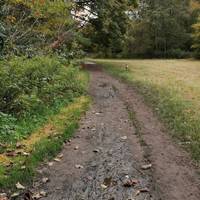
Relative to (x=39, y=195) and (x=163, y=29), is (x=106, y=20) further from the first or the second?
(x=163, y=29)

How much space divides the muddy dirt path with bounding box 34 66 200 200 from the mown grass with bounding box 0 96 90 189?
191mm

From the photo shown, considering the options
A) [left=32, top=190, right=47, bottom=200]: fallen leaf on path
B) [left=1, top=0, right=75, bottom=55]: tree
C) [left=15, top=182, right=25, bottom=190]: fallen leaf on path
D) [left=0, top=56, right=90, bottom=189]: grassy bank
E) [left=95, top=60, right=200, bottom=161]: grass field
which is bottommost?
[left=32, top=190, right=47, bottom=200]: fallen leaf on path

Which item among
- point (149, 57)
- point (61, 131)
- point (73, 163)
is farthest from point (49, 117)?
point (149, 57)

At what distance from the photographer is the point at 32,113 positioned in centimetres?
975

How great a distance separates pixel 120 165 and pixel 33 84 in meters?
4.60

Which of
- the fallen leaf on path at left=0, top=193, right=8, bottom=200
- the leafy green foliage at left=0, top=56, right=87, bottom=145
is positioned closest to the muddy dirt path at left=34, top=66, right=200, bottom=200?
the fallen leaf on path at left=0, top=193, right=8, bottom=200

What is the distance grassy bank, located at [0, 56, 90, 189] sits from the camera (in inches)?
278

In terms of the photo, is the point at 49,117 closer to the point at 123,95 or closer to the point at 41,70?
the point at 41,70

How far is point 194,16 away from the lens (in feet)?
177

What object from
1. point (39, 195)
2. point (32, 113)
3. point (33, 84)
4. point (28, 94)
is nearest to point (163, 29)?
point (33, 84)

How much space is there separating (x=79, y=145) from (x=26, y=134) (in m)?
1.10

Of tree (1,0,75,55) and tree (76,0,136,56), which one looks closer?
tree (1,0,75,55)

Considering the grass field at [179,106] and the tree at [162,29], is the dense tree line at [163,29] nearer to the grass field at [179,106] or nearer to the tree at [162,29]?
the tree at [162,29]

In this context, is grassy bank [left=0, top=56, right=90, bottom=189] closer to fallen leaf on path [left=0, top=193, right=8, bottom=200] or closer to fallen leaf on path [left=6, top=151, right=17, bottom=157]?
fallen leaf on path [left=6, top=151, right=17, bottom=157]
